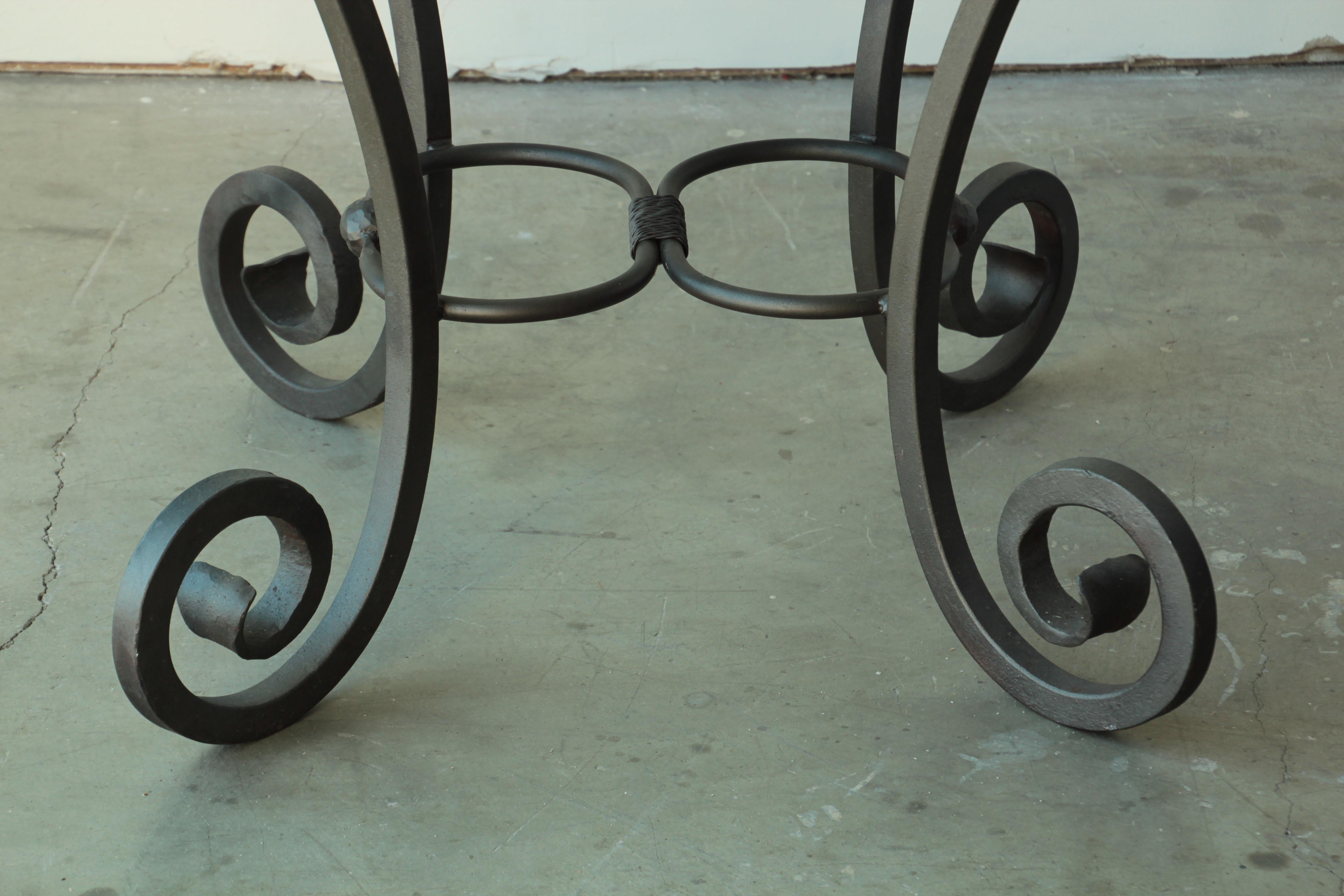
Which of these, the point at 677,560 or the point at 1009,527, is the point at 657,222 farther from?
the point at 1009,527

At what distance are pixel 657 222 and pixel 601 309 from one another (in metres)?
0.13

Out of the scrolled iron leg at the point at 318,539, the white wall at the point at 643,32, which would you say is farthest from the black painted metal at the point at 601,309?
the white wall at the point at 643,32

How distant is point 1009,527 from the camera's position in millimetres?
1263

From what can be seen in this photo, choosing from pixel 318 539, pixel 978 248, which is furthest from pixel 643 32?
pixel 318 539

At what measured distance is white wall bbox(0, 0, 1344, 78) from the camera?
3.22 metres

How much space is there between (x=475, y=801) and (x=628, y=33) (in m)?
2.50

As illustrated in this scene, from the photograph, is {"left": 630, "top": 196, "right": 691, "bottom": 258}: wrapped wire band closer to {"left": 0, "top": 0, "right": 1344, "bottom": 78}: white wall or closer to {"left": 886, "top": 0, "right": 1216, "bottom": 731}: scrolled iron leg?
{"left": 886, "top": 0, "right": 1216, "bottom": 731}: scrolled iron leg

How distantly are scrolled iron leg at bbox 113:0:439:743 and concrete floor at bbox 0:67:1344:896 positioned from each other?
8 cm

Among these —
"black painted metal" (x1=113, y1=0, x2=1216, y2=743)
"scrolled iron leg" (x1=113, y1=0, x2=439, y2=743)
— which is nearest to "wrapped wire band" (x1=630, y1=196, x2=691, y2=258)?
"black painted metal" (x1=113, y1=0, x2=1216, y2=743)

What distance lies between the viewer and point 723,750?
129cm

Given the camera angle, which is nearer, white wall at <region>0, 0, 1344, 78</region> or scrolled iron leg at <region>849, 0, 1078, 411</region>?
scrolled iron leg at <region>849, 0, 1078, 411</region>

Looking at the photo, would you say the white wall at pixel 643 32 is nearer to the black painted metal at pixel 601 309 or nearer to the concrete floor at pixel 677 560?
the concrete floor at pixel 677 560

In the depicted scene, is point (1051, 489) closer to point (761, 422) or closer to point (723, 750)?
point (723, 750)

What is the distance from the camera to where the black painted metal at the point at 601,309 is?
1.16 meters
